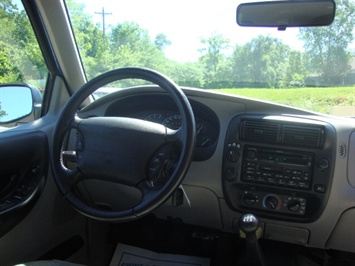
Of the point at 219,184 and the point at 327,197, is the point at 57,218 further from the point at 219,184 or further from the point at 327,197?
the point at 327,197

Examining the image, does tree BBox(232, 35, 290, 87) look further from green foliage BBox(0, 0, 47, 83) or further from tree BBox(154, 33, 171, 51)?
green foliage BBox(0, 0, 47, 83)

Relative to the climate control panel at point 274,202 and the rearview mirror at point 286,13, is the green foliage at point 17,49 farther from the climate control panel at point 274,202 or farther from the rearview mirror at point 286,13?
the climate control panel at point 274,202

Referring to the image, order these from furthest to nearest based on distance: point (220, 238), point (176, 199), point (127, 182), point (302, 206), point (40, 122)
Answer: point (220, 238) < point (40, 122) < point (302, 206) < point (176, 199) < point (127, 182)

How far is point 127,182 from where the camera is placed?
5.44 ft

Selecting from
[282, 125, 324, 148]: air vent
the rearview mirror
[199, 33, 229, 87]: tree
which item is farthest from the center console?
the rearview mirror

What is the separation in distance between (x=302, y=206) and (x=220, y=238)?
0.75 m

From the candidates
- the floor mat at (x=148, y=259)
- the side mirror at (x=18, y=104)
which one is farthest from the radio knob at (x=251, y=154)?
the side mirror at (x=18, y=104)

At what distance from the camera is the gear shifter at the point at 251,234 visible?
1.77 meters

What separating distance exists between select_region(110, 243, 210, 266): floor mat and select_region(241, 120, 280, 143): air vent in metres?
0.98

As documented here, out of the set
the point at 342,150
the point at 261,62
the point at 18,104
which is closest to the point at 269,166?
the point at 342,150

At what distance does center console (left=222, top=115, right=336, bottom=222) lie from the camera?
1.92 m

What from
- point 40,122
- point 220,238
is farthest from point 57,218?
point 220,238

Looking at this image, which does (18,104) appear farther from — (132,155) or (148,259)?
(148,259)

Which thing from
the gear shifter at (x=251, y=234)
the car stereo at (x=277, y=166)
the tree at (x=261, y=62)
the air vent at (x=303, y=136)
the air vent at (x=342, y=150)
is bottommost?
the gear shifter at (x=251, y=234)
